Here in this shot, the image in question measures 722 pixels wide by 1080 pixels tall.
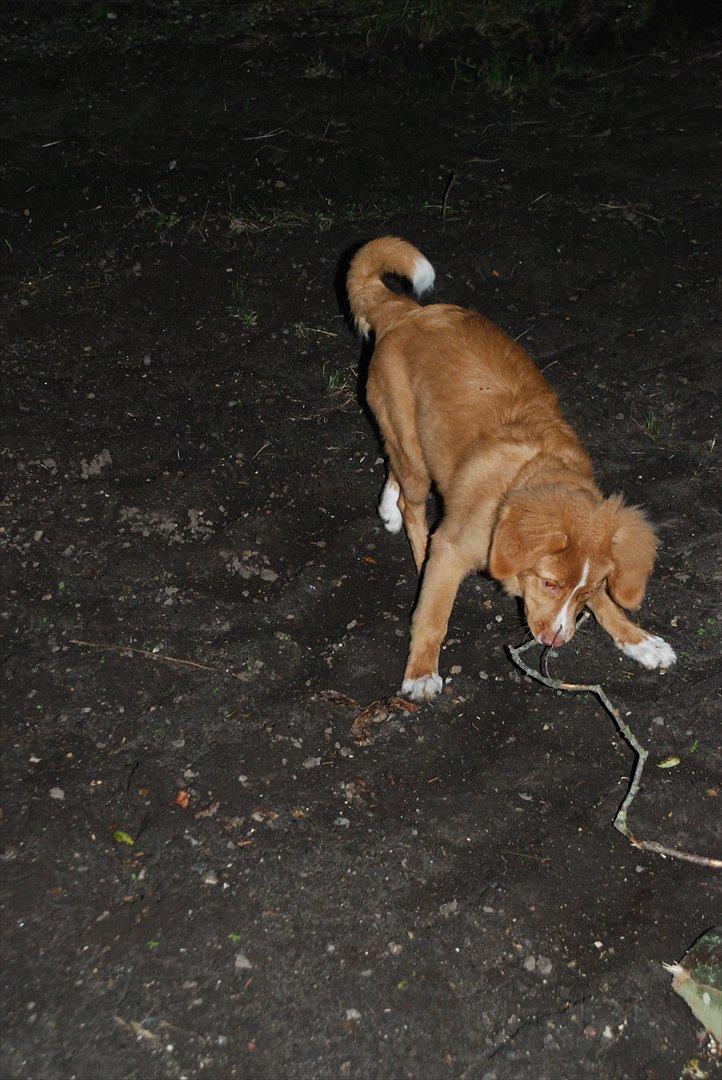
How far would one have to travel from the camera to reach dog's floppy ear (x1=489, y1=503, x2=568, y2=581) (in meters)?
3.82

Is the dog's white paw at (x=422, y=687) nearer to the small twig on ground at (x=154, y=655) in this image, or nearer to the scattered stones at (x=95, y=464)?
the small twig on ground at (x=154, y=655)

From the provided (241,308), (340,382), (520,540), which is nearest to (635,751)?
(520,540)

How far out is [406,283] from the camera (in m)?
6.22

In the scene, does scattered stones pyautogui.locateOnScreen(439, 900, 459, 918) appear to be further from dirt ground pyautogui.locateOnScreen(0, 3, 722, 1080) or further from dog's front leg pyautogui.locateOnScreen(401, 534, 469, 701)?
dog's front leg pyautogui.locateOnScreen(401, 534, 469, 701)

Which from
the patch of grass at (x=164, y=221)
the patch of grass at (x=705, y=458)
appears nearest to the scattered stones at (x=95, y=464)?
the patch of grass at (x=164, y=221)

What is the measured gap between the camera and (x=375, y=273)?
509cm

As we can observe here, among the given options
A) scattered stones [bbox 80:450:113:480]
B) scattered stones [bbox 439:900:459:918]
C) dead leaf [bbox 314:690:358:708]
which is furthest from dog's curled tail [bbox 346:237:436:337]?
scattered stones [bbox 439:900:459:918]

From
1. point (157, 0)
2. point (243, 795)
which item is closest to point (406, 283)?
point (243, 795)

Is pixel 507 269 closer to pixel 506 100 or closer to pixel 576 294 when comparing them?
pixel 576 294

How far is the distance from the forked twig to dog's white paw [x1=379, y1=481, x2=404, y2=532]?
0.99 m

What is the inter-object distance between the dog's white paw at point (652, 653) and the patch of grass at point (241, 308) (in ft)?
10.4

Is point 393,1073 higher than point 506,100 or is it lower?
lower

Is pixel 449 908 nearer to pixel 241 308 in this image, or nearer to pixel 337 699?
pixel 337 699

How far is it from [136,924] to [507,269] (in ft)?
16.0
